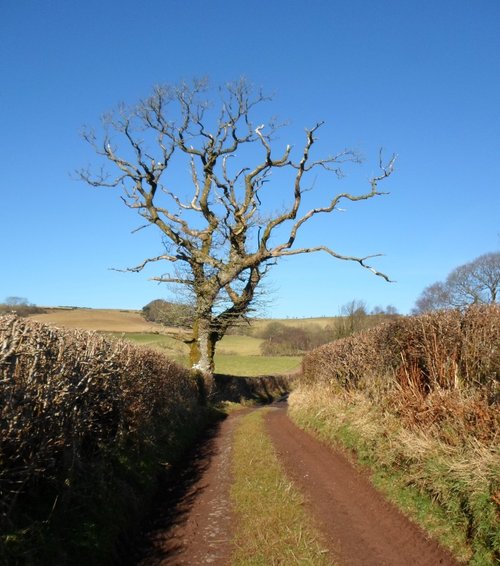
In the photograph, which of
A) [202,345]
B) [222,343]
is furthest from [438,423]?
[222,343]

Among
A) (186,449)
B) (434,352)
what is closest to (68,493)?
(434,352)

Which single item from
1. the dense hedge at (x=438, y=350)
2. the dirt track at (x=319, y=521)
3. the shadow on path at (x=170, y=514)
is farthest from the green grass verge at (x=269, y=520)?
the dense hedge at (x=438, y=350)

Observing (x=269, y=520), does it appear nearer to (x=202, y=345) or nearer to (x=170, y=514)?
(x=170, y=514)

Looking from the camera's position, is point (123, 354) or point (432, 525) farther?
point (123, 354)

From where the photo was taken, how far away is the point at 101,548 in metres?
5.71

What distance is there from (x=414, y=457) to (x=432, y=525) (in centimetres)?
126

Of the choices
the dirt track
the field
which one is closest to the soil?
the dirt track

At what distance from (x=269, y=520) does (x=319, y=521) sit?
0.69 meters

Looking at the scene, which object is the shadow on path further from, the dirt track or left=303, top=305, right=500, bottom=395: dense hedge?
left=303, top=305, right=500, bottom=395: dense hedge

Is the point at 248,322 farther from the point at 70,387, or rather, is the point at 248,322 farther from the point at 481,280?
the point at 70,387

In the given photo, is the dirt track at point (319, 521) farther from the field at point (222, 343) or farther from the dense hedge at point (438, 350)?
the field at point (222, 343)

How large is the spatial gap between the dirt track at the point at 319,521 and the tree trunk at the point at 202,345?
→ 58.4 feet

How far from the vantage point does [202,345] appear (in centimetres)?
2900

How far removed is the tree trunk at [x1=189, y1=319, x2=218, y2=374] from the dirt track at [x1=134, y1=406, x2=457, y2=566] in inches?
700
